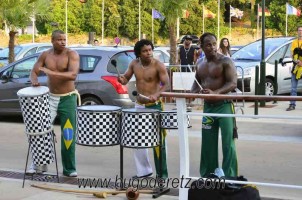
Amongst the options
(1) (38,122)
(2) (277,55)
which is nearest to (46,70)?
(1) (38,122)

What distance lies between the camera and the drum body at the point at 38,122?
7.57 meters

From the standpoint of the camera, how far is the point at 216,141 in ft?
22.5

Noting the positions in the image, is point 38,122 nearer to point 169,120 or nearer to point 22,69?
point 169,120

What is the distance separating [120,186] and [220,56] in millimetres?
1941

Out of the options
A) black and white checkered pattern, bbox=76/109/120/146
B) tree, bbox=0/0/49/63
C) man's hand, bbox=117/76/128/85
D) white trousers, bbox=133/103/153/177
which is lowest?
white trousers, bbox=133/103/153/177

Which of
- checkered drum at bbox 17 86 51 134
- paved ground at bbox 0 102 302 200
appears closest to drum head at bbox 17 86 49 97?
checkered drum at bbox 17 86 51 134

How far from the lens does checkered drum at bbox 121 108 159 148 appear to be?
22.0ft

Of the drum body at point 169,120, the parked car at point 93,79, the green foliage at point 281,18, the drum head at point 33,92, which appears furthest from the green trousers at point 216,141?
the green foliage at point 281,18

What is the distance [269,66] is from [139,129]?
11.1 metres

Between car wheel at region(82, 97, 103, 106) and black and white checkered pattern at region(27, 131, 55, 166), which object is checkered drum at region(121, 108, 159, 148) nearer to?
black and white checkered pattern at region(27, 131, 55, 166)

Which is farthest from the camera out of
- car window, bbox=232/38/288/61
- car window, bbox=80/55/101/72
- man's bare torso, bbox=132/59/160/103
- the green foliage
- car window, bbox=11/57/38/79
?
the green foliage

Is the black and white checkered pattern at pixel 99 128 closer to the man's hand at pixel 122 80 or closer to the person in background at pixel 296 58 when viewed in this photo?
the man's hand at pixel 122 80

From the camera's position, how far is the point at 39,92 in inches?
301

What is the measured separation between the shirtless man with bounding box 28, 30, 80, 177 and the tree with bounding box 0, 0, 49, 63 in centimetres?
1391
